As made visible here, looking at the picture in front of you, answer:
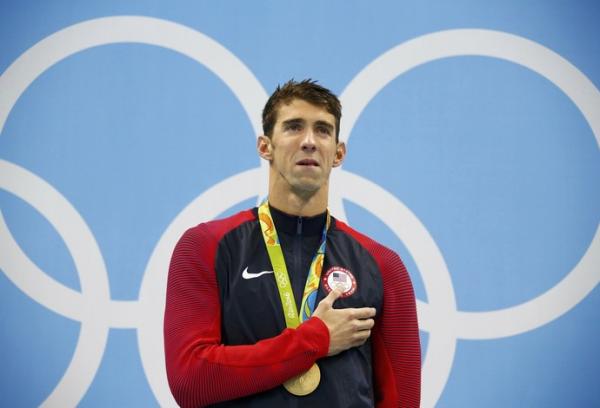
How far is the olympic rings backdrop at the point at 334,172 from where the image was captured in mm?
3463

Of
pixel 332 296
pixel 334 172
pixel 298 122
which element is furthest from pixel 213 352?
pixel 334 172

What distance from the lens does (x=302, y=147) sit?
7.44 ft

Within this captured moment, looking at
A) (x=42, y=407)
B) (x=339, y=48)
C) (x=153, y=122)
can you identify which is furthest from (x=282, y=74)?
(x=42, y=407)

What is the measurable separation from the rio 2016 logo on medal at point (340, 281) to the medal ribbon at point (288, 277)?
0.10 feet

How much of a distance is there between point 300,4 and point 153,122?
3.47 feet

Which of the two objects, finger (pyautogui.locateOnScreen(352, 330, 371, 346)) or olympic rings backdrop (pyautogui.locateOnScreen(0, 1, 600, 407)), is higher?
olympic rings backdrop (pyautogui.locateOnScreen(0, 1, 600, 407))

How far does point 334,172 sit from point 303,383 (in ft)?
5.68

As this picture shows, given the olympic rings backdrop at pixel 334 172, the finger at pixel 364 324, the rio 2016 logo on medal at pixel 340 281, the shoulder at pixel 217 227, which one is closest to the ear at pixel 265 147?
the shoulder at pixel 217 227

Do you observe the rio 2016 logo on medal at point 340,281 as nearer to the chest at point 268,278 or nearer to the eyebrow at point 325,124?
the chest at point 268,278

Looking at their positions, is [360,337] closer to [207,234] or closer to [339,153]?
[207,234]

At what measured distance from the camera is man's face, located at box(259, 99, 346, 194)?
2.26m

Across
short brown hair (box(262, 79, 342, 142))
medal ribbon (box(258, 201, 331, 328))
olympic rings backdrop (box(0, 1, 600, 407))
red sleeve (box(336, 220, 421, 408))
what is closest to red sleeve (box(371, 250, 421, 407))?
red sleeve (box(336, 220, 421, 408))

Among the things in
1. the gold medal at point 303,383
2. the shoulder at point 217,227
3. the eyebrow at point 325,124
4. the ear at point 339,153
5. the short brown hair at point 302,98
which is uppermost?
the short brown hair at point 302,98

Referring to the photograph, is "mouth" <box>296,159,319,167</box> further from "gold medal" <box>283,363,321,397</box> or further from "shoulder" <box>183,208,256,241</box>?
"gold medal" <box>283,363,321,397</box>
